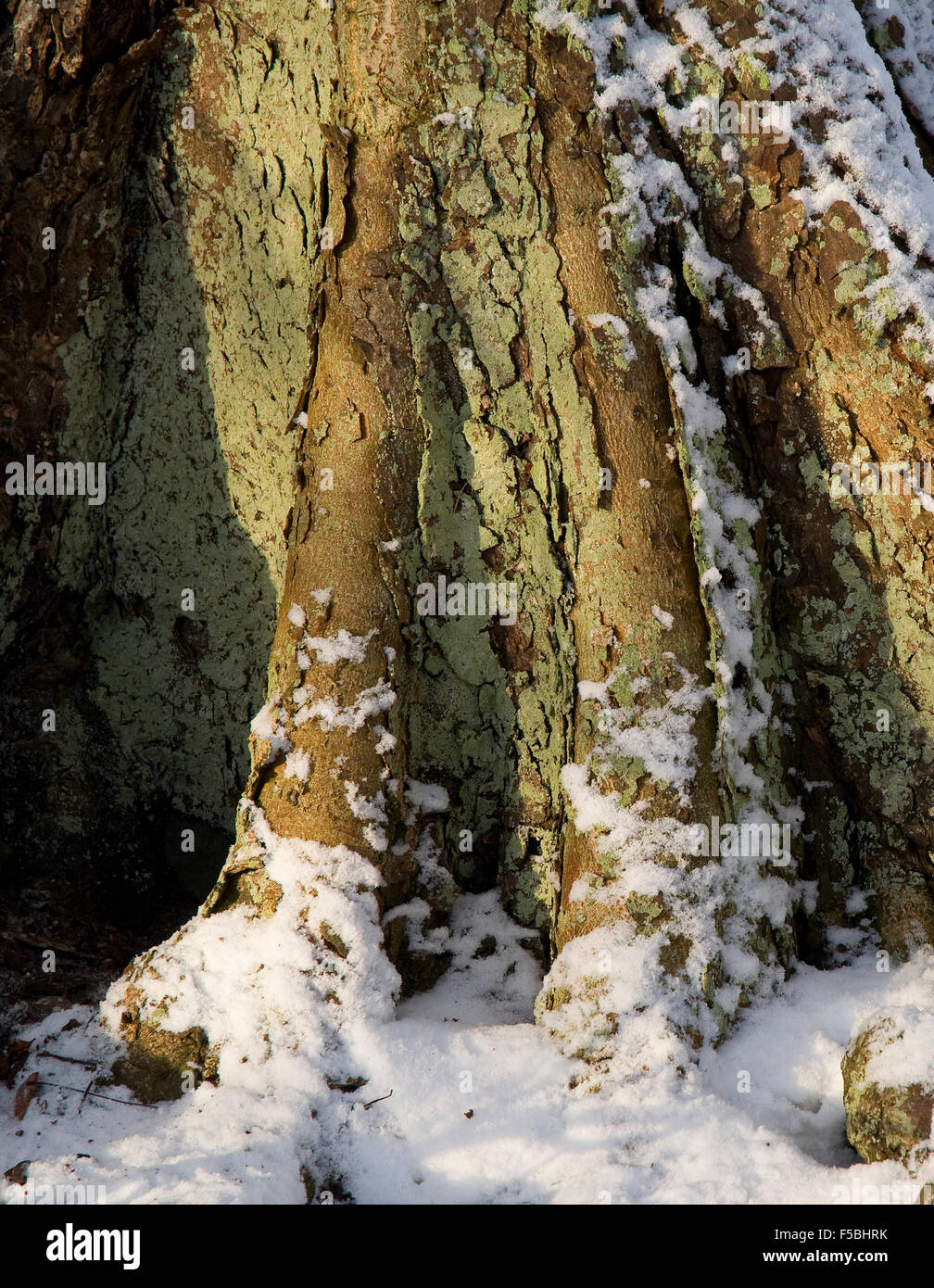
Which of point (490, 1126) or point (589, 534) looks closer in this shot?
point (490, 1126)

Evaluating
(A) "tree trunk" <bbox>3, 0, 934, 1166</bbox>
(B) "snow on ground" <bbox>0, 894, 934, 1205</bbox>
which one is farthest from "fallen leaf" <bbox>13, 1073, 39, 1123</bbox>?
(A) "tree trunk" <bbox>3, 0, 934, 1166</bbox>

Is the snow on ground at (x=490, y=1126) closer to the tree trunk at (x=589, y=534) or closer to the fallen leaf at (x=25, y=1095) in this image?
the fallen leaf at (x=25, y=1095)

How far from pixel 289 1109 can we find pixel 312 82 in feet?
8.70

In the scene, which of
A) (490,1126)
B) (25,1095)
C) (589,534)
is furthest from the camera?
(589,534)

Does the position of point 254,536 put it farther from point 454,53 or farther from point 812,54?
point 812,54

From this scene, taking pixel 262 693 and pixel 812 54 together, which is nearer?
pixel 812 54

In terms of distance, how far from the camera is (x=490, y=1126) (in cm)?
214

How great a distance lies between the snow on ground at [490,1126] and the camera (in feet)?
6.57

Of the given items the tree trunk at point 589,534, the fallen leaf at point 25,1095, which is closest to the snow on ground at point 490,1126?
the fallen leaf at point 25,1095

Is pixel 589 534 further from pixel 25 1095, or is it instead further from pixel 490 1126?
pixel 25 1095

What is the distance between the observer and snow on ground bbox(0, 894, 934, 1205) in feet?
6.57

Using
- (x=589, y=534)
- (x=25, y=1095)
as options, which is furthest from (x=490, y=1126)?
(x=589, y=534)

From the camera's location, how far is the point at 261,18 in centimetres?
281
